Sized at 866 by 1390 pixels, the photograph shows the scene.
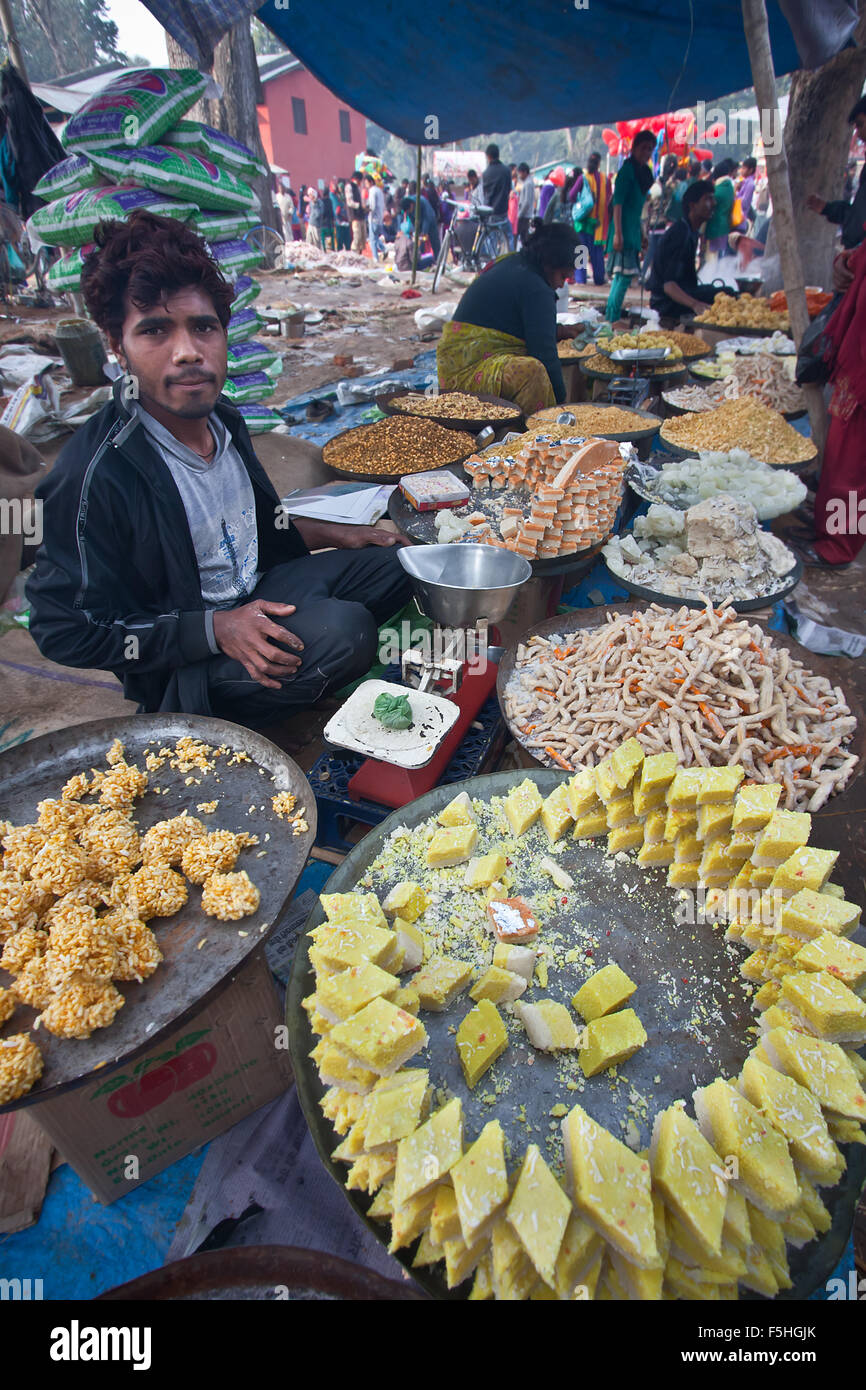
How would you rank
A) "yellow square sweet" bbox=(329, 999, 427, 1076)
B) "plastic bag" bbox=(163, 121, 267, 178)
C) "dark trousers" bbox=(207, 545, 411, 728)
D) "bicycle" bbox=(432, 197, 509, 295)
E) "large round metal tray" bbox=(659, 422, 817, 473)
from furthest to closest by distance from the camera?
1. "bicycle" bbox=(432, 197, 509, 295)
2. "large round metal tray" bbox=(659, 422, 817, 473)
3. "plastic bag" bbox=(163, 121, 267, 178)
4. "dark trousers" bbox=(207, 545, 411, 728)
5. "yellow square sweet" bbox=(329, 999, 427, 1076)

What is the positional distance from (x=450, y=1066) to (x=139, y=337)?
9.11 feet

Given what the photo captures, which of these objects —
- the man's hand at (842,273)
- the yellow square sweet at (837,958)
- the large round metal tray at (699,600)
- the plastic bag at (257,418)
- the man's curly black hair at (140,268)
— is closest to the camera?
the yellow square sweet at (837,958)

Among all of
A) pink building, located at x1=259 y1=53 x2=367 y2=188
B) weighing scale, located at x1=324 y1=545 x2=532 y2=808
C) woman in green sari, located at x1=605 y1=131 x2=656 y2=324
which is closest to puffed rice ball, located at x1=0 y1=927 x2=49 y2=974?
weighing scale, located at x1=324 y1=545 x2=532 y2=808

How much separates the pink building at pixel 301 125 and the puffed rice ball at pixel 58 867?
36.6m

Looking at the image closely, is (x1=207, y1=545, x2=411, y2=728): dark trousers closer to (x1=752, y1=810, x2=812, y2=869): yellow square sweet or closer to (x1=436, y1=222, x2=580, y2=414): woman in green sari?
(x1=752, y1=810, x2=812, y2=869): yellow square sweet

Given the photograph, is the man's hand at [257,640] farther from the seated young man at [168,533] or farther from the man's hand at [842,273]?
the man's hand at [842,273]

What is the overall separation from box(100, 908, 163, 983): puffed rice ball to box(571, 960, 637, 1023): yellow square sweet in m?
1.03

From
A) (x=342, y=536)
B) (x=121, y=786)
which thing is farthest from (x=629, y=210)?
(x=121, y=786)

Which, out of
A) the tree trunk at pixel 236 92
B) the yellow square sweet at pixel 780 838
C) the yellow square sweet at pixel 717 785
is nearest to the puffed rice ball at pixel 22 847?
the yellow square sweet at pixel 717 785

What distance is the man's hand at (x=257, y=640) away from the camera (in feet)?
8.68

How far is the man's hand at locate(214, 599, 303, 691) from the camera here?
104 inches

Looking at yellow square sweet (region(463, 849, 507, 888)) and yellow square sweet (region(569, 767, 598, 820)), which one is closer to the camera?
yellow square sweet (region(463, 849, 507, 888))

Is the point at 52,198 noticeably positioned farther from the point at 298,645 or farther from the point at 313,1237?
the point at 313,1237

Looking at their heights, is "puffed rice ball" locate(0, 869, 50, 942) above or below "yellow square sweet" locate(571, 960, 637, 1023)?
above
